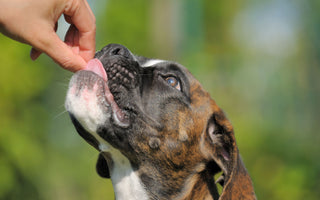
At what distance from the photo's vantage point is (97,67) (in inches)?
121

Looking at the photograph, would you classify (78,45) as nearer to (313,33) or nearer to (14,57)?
(14,57)

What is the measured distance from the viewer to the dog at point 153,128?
300 cm

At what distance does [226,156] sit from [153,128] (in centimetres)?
79

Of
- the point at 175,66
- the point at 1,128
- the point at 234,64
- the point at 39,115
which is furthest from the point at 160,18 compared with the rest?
the point at 175,66

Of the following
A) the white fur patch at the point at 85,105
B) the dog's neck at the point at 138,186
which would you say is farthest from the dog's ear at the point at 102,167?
the white fur patch at the point at 85,105

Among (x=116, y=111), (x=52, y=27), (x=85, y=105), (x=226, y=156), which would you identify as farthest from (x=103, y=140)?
(x=226, y=156)

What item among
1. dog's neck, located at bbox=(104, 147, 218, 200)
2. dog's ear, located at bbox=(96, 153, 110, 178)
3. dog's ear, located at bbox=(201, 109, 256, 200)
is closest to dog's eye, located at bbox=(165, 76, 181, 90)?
dog's ear, located at bbox=(201, 109, 256, 200)

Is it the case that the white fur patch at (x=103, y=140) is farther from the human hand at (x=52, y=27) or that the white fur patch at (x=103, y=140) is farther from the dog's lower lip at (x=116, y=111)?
the human hand at (x=52, y=27)

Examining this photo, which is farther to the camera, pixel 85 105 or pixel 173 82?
pixel 173 82

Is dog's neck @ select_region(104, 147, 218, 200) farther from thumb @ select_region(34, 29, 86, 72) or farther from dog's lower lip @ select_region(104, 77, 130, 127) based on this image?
thumb @ select_region(34, 29, 86, 72)

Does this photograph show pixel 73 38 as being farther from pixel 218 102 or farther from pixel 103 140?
pixel 218 102

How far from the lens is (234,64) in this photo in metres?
11.8

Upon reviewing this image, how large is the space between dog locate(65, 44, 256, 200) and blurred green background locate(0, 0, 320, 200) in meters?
1.74

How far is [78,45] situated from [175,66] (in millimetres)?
927
